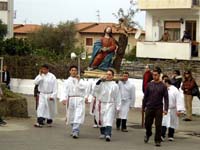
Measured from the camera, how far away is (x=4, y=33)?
63094 mm

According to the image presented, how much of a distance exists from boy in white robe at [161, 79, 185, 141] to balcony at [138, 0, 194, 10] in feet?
75.8

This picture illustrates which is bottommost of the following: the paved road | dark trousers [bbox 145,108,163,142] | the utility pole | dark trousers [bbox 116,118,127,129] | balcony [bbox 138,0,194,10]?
the paved road

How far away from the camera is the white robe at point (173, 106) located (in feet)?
51.4

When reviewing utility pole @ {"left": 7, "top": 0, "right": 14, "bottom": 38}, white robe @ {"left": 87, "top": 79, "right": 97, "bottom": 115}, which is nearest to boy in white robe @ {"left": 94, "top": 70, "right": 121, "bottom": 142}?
white robe @ {"left": 87, "top": 79, "right": 97, "bottom": 115}

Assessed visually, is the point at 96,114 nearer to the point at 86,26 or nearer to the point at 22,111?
the point at 22,111

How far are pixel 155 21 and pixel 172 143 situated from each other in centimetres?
2674

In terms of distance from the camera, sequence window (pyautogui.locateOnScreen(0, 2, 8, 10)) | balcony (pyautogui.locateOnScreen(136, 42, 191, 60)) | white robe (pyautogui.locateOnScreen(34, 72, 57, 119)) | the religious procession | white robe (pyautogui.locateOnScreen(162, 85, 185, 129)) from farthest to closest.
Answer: window (pyautogui.locateOnScreen(0, 2, 8, 10)) < balcony (pyautogui.locateOnScreen(136, 42, 191, 60)) < white robe (pyautogui.locateOnScreen(34, 72, 57, 119)) < white robe (pyautogui.locateOnScreen(162, 85, 185, 129)) < the religious procession

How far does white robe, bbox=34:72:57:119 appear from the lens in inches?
685

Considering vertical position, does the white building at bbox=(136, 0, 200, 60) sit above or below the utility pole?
below

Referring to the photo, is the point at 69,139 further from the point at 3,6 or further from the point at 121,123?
the point at 3,6

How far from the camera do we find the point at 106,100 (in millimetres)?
15414

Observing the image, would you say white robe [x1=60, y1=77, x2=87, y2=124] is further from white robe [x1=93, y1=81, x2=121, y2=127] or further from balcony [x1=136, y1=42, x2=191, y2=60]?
balcony [x1=136, y1=42, x2=191, y2=60]

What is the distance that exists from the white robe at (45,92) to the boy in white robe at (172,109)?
3.38 meters

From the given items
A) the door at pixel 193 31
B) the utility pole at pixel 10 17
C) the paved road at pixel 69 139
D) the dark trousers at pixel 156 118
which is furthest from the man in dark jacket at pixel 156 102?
the utility pole at pixel 10 17
